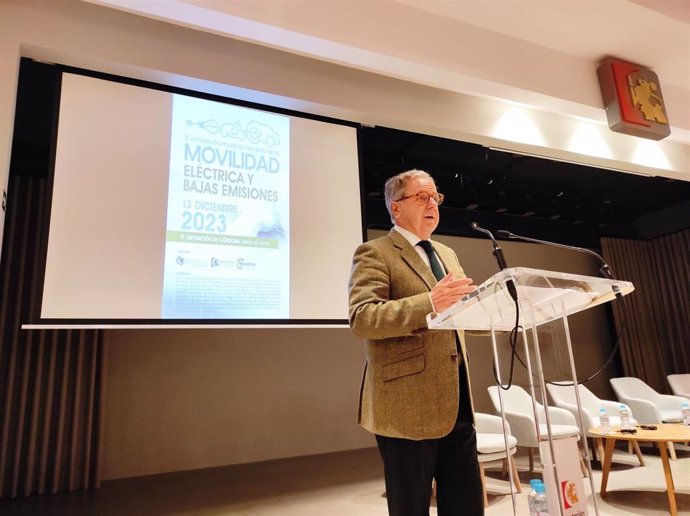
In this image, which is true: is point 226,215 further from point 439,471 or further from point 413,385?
point 439,471

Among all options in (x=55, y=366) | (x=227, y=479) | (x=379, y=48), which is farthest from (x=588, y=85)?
(x=55, y=366)

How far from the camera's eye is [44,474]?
150 inches

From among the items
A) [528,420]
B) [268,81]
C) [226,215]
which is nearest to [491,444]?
[528,420]

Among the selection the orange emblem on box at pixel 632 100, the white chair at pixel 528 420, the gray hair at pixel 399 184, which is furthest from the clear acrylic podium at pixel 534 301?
the orange emblem on box at pixel 632 100

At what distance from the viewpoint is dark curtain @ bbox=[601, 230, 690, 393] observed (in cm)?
623

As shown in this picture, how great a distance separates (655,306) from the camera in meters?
6.52

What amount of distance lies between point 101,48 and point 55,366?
9.08 ft

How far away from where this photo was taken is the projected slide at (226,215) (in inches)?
103

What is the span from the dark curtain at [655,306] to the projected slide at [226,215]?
5177mm

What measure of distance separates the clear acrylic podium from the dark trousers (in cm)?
17

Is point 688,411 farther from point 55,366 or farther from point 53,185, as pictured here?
point 55,366

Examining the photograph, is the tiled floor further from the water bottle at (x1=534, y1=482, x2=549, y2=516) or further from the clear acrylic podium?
the clear acrylic podium

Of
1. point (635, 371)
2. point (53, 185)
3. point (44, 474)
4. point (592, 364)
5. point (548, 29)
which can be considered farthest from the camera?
point (592, 364)

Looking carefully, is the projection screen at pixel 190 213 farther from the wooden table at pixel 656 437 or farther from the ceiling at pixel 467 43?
the wooden table at pixel 656 437
